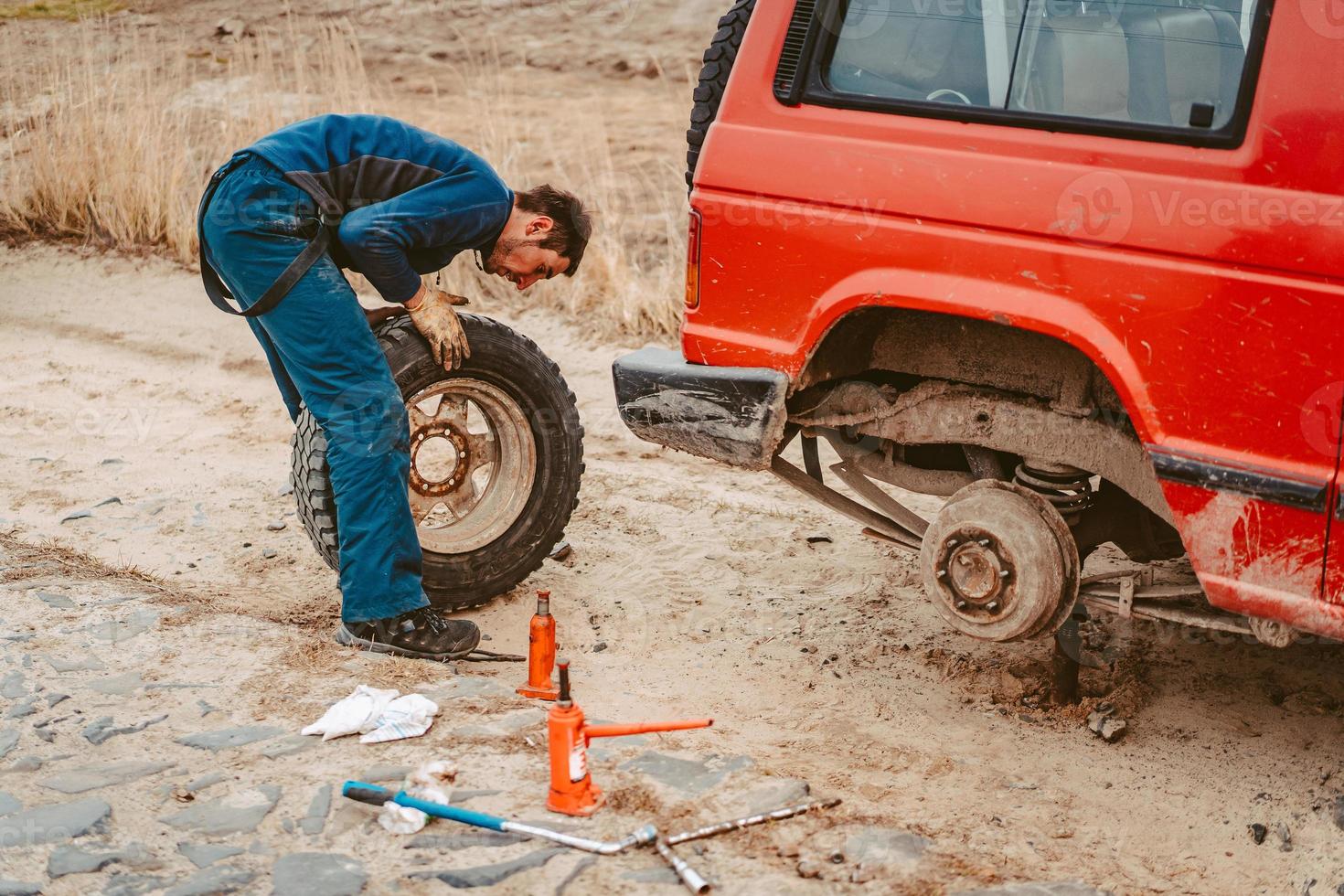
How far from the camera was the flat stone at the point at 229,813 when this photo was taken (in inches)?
124

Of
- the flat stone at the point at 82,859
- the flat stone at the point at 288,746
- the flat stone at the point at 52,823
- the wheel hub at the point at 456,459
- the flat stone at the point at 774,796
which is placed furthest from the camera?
the wheel hub at the point at 456,459

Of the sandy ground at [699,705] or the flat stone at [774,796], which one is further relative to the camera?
the flat stone at [774,796]

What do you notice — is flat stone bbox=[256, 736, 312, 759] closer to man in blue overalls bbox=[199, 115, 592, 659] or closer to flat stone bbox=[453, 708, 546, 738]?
flat stone bbox=[453, 708, 546, 738]

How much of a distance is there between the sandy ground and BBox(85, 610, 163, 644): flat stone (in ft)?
0.05

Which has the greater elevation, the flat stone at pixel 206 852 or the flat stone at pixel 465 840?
the flat stone at pixel 465 840

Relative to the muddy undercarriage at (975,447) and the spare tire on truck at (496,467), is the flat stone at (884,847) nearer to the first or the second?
the muddy undercarriage at (975,447)

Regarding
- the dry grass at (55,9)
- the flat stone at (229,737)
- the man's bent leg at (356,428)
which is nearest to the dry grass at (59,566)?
the man's bent leg at (356,428)

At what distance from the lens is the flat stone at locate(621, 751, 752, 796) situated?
11.1 feet

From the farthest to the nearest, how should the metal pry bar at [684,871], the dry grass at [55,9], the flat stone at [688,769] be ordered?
the dry grass at [55,9]
the flat stone at [688,769]
the metal pry bar at [684,871]

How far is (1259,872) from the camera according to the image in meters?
3.30

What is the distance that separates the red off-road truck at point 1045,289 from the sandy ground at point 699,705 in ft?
1.73

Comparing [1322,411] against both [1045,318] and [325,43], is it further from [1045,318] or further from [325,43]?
[325,43]

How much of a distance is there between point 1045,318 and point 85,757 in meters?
2.68

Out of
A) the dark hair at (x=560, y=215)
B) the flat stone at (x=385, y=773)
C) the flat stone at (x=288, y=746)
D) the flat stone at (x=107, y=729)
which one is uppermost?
the dark hair at (x=560, y=215)
